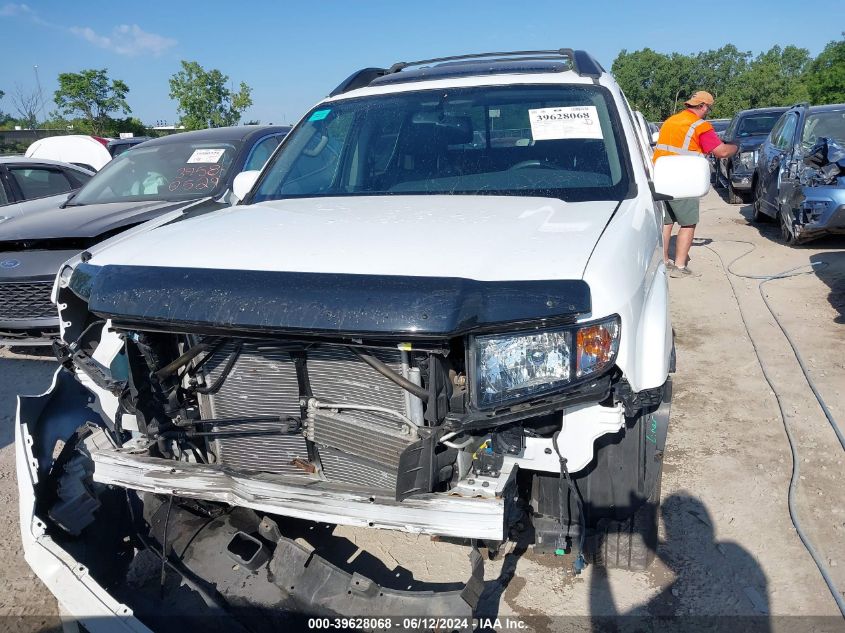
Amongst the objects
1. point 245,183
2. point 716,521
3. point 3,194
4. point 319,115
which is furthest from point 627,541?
point 3,194

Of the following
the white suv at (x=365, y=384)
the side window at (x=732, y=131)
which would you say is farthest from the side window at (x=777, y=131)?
the white suv at (x=365, y=384)

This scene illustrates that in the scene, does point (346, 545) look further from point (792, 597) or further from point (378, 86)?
point (378, 86)

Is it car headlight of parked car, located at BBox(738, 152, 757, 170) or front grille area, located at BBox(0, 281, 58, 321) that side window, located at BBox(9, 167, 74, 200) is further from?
car headlight of parked car, located at BBox(738, 152, 757, 170)

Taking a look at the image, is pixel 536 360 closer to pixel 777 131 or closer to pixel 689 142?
pixel 689 142

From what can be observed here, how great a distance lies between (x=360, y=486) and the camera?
2.15 metres

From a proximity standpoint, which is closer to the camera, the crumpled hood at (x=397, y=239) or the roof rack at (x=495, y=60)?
the crumpled hood at (x=397, y=239)

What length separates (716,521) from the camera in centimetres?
308

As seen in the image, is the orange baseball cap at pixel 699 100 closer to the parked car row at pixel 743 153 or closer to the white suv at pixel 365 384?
the parked car row at pixel 743 153

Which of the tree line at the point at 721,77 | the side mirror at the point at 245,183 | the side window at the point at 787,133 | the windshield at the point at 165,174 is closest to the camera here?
the side mirror at the point at 245,183

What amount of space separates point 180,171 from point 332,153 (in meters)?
2.85

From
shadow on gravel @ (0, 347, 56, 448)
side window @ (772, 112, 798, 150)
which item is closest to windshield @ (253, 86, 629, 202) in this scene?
shadow on gravel @ (0, 347, 56, 448)

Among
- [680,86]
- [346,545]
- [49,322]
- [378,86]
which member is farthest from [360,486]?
[680,86]

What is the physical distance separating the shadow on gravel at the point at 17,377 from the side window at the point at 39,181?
7.33 feet

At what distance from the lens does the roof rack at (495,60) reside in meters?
3.53
